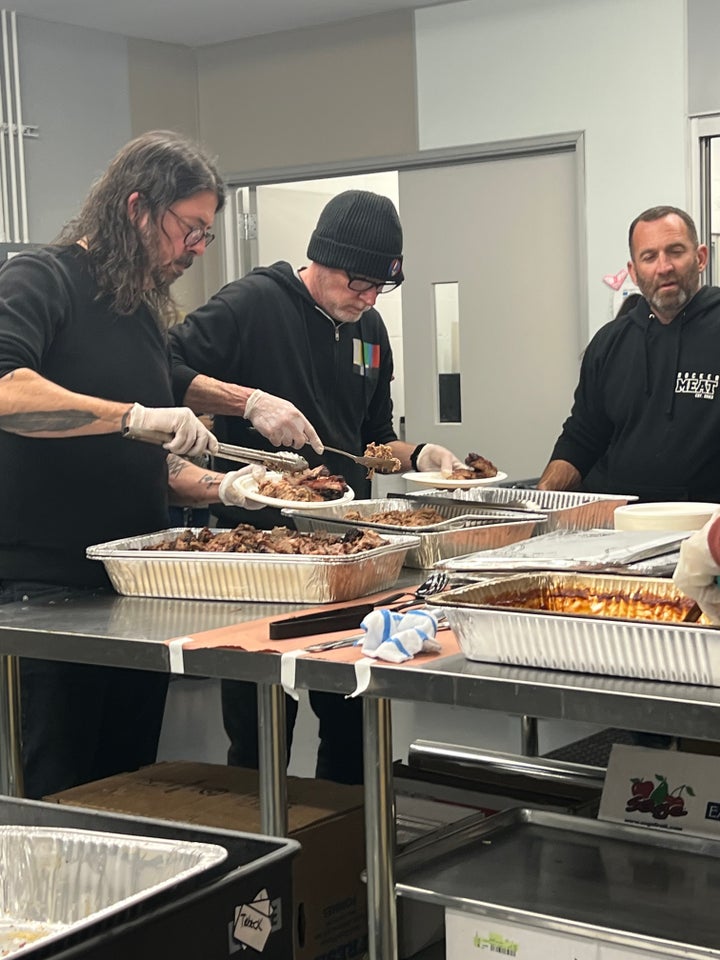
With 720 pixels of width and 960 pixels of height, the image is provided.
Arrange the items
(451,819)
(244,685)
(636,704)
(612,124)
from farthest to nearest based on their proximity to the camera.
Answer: (612,124) → (244,685) → (451,819) → (636,704)

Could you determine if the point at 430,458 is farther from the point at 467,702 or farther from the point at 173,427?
A: the point at 467,702

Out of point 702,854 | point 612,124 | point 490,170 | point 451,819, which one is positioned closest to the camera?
point 702,854

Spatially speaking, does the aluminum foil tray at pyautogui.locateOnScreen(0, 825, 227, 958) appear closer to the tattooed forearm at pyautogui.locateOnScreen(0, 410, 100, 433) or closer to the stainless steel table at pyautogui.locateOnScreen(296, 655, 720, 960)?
the stainless steel table at pyautogui.locateOnScreen(296, 655, 720, 960)

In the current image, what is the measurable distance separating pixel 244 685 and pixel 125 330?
0.90m

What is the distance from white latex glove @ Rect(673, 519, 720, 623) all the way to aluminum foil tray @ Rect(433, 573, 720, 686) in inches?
4.3

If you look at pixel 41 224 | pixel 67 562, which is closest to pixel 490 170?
pixel 41 224

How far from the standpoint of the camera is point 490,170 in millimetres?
5367

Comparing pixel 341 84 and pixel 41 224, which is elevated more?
pixel 341 84

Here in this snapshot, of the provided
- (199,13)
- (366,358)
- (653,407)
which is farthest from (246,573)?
(199,13)

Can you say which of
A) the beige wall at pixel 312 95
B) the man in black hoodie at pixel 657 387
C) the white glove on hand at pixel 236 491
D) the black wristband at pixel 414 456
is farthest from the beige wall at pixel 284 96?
the white glove on hand at pixel 236 491

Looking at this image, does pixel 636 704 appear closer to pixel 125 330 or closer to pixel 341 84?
pixel 125 330

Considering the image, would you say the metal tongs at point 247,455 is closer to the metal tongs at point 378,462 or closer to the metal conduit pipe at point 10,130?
the metal tongs at point 378,462

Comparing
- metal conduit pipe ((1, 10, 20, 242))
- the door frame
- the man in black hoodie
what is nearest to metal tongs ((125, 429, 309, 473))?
the man in black hoodie

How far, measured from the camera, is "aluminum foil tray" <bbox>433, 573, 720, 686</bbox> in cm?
154
